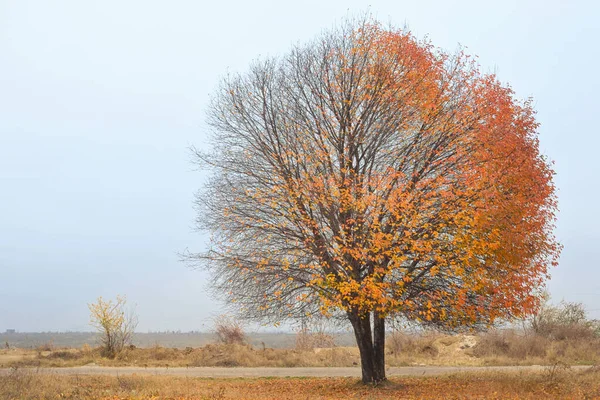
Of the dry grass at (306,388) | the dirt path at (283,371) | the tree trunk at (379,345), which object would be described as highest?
the tree trunk at (379,345)

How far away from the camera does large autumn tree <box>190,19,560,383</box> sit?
17328mm

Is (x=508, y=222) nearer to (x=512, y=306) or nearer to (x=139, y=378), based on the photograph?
(x=512, y=306)

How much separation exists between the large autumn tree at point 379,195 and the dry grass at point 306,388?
2.09 metres

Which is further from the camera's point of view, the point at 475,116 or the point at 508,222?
the point at 475,116

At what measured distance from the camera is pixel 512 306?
17.1 m

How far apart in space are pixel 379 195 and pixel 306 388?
25.5 feet

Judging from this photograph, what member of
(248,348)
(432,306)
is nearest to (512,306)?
(432,306)

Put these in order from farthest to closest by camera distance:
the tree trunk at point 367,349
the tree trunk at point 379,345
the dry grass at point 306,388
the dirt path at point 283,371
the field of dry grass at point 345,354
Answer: the field of dry grass at point 345,354 < the dirt path at point 283,371 < the tree trunk at point 379,345 < the tree trunk at point 367,349 < the dry grass at point 306,388

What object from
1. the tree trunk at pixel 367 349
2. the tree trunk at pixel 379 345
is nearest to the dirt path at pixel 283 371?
→ the tree trunk at pixel 379 345

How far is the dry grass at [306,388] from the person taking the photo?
49.5 ft

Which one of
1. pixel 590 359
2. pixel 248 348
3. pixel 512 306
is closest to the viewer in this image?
pixel 512 306

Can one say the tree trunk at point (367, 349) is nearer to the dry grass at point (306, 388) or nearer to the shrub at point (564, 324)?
the dry grass at point (306, 388)

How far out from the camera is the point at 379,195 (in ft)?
60.5

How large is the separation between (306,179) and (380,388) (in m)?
7.88
